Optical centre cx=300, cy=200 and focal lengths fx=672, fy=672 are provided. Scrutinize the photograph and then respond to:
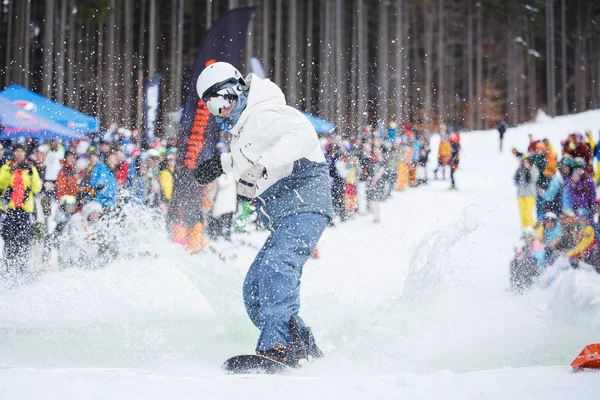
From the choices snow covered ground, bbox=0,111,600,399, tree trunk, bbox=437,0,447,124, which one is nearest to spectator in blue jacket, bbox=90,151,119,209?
snow covered ground, bbox=0,111,600,399

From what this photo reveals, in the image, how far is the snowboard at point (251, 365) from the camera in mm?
3170

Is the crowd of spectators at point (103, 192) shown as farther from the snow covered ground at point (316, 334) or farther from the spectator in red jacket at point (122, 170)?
the snow covered ground at point (316, 334)

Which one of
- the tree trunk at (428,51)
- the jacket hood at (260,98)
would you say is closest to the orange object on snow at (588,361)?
the jacket hood at (260,98)

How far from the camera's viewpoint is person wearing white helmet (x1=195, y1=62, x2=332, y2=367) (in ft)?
11.2

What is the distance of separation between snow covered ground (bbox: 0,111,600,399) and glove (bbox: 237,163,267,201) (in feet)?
3.00

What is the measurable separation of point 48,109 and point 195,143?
5.69m

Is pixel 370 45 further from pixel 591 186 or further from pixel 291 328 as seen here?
pixel 291 328

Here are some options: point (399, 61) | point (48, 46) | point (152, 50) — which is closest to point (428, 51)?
point (399, 61)

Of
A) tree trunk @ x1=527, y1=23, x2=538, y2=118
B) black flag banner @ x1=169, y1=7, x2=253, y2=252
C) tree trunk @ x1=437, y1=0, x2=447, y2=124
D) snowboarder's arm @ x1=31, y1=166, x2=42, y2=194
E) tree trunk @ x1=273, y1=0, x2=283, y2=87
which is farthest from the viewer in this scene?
tree trunk @ x1=527, y1=23, x2=538, y2=118

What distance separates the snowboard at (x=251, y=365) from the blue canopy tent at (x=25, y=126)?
1116 cm

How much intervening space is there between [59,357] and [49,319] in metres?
1.03

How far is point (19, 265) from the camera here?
7598 millimetres

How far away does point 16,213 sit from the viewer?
7566 millimetres

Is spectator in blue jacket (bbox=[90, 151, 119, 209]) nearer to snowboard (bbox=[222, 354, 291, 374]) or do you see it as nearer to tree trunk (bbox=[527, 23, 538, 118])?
snowboard (bbox=[222, 354, 291, 374])
